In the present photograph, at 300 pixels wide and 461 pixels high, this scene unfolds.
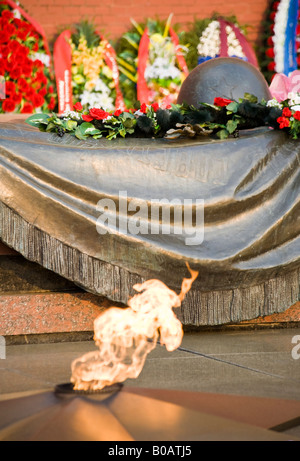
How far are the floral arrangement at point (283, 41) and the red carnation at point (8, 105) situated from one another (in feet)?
8.47

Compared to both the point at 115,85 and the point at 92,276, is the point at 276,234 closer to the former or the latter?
the point at 92,276

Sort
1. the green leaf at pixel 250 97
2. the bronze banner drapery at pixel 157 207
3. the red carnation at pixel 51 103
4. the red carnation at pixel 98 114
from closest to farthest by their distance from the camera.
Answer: the bronze banner drapery at pixel 157 207 < the red carnation at pixel 98 114 < the green leaf at pixel 250 97 < the red carnation at pixel 51 103

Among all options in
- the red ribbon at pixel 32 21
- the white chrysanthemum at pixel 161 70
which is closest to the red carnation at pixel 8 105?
the red ribbon at pixel 32 21

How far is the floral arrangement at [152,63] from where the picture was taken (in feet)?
20.9

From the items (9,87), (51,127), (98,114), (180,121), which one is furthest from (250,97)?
(9,87)

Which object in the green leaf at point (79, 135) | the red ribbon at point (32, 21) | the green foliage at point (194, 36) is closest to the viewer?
the green leaf at point (79, 135)

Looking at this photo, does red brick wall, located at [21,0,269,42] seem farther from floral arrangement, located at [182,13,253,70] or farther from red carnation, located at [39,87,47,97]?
red carnation, located at [39,87,47,97]

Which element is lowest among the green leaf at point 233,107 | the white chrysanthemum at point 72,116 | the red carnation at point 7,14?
the white chrysanthemum at point 72,116

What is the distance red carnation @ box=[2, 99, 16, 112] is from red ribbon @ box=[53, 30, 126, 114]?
510 mm

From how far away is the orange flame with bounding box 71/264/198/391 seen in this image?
1777 mm

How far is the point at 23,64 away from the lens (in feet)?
19.5

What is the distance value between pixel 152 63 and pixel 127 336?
4380 millimetres

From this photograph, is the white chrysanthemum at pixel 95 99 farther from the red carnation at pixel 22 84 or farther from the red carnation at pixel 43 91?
the red carnation at pixel 22 84
